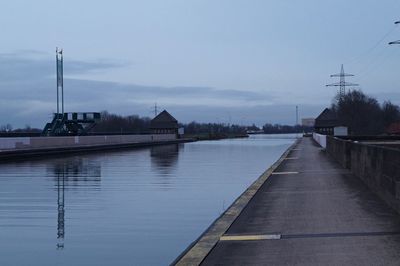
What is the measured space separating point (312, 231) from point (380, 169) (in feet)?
16.5

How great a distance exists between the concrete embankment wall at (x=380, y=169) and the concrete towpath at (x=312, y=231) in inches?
11.3

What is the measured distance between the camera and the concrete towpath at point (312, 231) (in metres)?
7.82

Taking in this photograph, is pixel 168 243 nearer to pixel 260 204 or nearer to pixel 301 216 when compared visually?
pixel 301 216

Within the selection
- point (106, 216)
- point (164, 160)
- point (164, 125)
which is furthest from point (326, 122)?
point (106, 216)

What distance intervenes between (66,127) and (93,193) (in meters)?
61.9

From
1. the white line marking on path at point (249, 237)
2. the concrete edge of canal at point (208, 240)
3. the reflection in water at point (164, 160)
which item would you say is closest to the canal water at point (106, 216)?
the concrete edge of canal at point (208, 240)

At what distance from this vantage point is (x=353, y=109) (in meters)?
117

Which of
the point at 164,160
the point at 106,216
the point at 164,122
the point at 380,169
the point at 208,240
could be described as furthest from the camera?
the point at 164,122

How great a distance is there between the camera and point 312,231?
984 cm

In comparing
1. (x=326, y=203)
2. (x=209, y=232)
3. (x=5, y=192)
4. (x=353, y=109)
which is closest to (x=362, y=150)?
(x=326, y=203)

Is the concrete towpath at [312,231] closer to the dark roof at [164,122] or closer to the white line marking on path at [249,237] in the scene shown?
the white line marking on path at [249,237]

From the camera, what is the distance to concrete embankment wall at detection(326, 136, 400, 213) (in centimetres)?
1166

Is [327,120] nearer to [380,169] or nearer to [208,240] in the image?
[380,169]

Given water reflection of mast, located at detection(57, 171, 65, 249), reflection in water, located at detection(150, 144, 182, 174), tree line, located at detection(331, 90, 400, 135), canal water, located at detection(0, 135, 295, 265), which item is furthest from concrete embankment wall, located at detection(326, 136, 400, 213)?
tree line, located at detection(331, 90, 400, 135)
